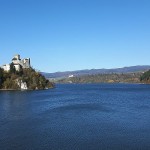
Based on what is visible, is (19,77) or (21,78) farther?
(19,77)

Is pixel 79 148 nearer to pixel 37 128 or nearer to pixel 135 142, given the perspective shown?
pixel 135 142

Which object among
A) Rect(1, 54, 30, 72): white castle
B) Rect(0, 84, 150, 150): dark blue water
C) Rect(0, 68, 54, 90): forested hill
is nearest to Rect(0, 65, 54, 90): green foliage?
Rect(0, 68, 54, 90): forested hill

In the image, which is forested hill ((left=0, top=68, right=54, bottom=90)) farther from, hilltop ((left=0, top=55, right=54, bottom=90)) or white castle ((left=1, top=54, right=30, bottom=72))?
white castle ((left=1, top=54, right=30, bottom=72))

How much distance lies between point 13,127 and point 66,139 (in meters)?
9.10

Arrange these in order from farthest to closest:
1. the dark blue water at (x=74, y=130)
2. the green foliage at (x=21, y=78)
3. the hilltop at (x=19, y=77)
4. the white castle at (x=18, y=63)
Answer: the white castle at (x=18, y=63) < the hilltop at (x=19, y=77) < the green foliage at (x=21, y=78) < the dark blue water at (x=74, y=130)

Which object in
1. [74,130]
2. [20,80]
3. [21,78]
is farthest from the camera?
[21,78]

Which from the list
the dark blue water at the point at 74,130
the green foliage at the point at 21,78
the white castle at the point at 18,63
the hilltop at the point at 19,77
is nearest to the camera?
the dark blue water at the point at 74,130

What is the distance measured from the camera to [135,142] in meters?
32.7

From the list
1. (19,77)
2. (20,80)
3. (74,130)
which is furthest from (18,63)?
(74,130)

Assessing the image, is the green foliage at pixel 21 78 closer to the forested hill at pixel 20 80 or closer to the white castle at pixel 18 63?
the forested hill at pixel 20 80

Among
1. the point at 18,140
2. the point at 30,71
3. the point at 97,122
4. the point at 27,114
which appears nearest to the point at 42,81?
the point at 30,71

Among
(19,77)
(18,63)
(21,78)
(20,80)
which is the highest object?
(18,63)

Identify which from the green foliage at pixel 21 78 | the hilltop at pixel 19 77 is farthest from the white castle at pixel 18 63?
the green foliage at pixel 21 78

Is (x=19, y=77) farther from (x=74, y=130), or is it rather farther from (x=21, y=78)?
(x=74, y=130)
